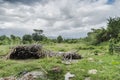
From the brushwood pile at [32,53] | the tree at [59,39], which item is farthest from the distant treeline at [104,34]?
the brushwood pile at [32,53]

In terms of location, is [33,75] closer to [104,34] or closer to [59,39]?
[104,34]

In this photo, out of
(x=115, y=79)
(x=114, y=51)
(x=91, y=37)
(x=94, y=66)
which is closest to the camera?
(x=115, y=79)

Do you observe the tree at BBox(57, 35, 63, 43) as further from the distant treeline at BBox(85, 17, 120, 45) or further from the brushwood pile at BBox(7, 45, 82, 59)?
the brushwood pile at BBox(7, 45, 82, 59)

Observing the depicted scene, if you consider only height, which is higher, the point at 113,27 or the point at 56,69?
the point at 113,27

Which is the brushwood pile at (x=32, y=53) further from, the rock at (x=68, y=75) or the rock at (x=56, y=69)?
the rock at (x=68, y=75)

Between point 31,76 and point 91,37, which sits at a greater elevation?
point 91,37

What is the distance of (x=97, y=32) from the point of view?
24.7m

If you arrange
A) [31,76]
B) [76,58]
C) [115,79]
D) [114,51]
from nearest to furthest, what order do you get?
[115,79], [31,76], [76,58], [114,51]

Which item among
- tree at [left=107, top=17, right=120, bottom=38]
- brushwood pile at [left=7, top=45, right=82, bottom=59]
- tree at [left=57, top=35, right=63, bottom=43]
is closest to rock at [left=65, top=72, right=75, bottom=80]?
brushwood pile at [left=7, top=45, right=82, bottom=59]

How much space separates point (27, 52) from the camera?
10.7 metres

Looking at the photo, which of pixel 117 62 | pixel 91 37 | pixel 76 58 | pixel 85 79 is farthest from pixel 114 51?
pixel 91 37

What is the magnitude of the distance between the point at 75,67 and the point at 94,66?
2.03ft

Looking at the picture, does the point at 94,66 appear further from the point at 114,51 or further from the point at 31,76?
the point at 114,51

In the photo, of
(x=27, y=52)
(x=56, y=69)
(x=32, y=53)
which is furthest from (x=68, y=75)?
(x=27, y=52)
